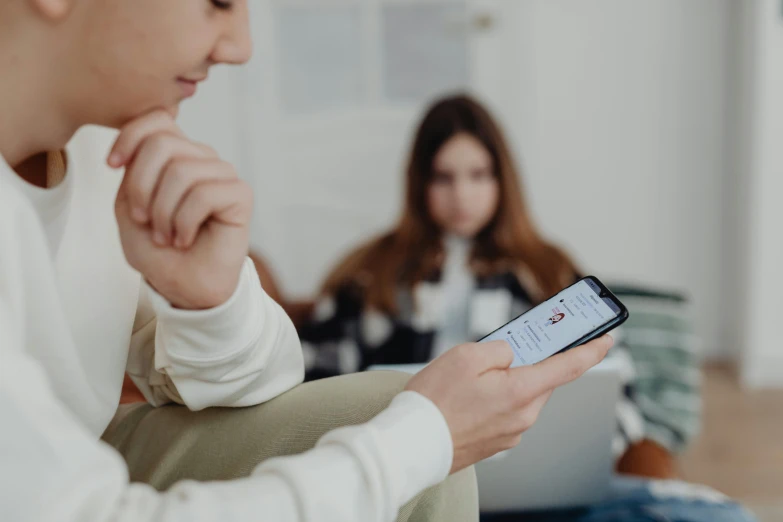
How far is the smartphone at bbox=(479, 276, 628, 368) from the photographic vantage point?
28.7 inches

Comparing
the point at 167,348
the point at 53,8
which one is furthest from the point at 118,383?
the point at 53,8

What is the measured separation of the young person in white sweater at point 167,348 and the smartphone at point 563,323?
3.5 inches

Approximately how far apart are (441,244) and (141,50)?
140 centimetres

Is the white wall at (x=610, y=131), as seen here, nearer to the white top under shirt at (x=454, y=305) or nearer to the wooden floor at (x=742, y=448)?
the wooden floor at (x=742, y=448)

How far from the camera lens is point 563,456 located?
114cm

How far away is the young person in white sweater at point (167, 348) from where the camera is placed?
495 millimetres

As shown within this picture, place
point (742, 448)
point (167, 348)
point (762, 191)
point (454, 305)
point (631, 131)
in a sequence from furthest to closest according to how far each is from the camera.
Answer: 1. point (631, 131)
2. point (762, 191)
3. point (742, 448)
4. point (454, 305)
5. point (167, 348)

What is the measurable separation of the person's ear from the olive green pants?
37 cm

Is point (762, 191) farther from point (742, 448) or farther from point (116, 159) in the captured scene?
point (116, 159)

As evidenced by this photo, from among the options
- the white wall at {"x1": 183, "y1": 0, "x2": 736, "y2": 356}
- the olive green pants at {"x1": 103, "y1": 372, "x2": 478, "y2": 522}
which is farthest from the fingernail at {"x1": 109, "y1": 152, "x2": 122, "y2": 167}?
the white wall at {"x1": 183, "y1": 0, "x2": 736, "y2": 356}

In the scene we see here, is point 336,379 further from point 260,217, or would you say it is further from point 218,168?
point 260,217

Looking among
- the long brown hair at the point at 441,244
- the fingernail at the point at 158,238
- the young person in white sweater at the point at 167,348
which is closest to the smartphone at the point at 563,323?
the young person in white sweater at the point at 167,348

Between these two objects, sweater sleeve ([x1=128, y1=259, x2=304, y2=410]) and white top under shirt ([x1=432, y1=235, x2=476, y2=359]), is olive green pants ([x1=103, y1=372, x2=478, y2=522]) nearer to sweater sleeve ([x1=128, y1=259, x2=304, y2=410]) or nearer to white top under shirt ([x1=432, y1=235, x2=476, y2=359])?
sweater sleeve ([x1=128, y1=259, x2=304, y2=410])

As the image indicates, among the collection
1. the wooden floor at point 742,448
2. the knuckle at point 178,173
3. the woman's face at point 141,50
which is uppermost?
the woman's face at point 141,50
